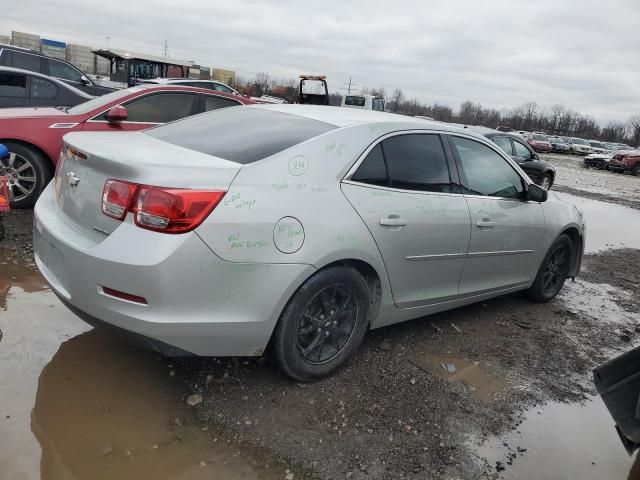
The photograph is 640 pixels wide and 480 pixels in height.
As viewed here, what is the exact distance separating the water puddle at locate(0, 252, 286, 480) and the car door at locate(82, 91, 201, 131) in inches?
124

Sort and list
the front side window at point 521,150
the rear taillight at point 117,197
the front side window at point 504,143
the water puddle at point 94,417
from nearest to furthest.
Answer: the water puddle at point 94,417 < the rear taillight at point 117,197 < the front side window at point 504,143 < the front side window at point 521,150

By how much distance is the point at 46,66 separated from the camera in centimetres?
1359

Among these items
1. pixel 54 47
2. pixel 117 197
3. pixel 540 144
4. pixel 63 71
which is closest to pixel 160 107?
pixel 117 197

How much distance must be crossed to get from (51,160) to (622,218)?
1152cm

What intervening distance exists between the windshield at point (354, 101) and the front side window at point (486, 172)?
29.0 metres

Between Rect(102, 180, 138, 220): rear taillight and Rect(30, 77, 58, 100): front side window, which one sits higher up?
Rect(30, 77, 58, 100): front side window

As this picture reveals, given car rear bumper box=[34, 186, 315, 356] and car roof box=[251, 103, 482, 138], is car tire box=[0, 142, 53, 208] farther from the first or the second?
car rear bumper box=[34, 186, 315, 356]

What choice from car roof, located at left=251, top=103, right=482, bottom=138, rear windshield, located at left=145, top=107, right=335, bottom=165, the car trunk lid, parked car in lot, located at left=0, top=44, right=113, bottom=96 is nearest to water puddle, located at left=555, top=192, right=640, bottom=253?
car roof, located at left=251, top=103, right=482, bottom=138

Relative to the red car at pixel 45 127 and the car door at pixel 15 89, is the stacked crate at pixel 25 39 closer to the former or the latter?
the car door at pixel 15 89

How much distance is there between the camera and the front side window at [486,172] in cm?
395

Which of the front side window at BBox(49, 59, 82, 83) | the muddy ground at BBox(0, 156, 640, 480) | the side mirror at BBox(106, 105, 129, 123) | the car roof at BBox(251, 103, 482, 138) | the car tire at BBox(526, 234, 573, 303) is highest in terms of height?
the front side window at BBox(49, 59, 82, 83)

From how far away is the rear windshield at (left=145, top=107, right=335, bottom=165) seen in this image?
2.93m

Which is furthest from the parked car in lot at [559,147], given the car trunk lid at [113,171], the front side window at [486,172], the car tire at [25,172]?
the car trunk lid at [113,171]

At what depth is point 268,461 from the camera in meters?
2.48
